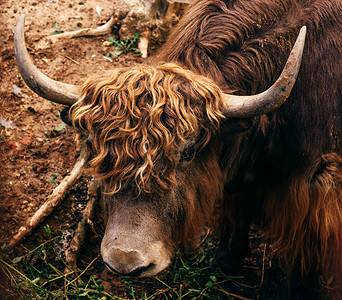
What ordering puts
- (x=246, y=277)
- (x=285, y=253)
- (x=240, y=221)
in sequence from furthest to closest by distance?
(x=246, y=277) < (x=240, y=221) < (x=285, y=253)

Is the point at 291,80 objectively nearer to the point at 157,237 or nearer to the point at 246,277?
the point at 157,237

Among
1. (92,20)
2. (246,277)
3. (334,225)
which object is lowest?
(246,277)

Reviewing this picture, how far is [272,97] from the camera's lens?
272 cm

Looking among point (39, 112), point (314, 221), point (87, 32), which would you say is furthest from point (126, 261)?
point (87, 32)

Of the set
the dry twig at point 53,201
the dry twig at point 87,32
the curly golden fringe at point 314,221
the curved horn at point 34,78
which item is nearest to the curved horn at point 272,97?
the curly golden fringe at point 314,221

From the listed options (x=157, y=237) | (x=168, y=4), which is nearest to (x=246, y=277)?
(x=157, y=237)

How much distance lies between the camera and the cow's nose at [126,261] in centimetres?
272

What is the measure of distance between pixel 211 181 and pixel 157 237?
2.37ft

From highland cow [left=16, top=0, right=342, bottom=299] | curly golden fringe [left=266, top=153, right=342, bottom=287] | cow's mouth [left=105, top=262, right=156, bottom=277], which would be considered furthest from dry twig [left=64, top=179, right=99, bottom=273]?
curly golden fringe [left=266, top=153, right=342, bottom=287]

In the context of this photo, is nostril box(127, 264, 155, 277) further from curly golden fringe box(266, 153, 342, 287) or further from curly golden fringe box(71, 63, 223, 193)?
curly golden fringe box(266, 153, 342, 287)

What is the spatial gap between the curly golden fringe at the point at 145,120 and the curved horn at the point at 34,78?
174 mm

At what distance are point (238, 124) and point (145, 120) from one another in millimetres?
748

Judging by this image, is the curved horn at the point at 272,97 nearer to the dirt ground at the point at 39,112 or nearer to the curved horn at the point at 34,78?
the curved horn at the point at 34,78

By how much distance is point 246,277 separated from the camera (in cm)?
496
